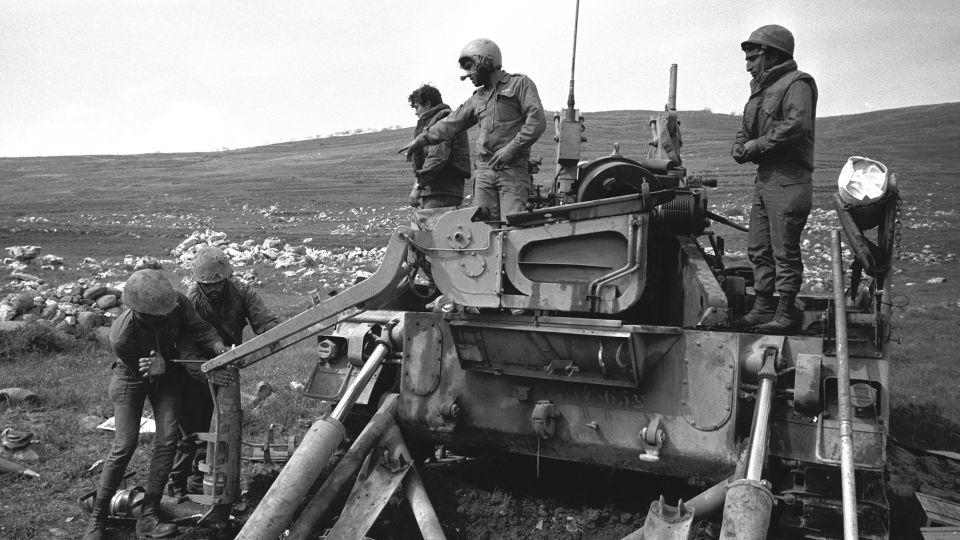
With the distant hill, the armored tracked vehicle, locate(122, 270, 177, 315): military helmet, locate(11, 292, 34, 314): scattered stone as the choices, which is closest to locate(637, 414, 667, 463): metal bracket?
the armored tracked vehicle

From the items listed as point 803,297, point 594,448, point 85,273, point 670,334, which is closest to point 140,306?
point 594,448

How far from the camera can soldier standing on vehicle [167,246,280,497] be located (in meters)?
6.89

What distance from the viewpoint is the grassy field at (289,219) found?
27.7 feet

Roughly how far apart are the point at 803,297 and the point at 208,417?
534cm

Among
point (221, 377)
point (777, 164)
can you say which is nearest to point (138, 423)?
point (221, 377)

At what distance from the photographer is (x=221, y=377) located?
591 cm

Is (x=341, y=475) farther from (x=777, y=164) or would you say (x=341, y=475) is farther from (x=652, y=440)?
(x=777, y=164)

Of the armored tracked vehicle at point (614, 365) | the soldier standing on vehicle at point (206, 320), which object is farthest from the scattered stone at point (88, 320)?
the armored tracked vehicle at point (614, 365)

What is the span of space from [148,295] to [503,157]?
2.95m

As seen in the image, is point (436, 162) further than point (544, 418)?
Yes

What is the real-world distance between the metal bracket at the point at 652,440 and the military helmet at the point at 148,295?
12.0ft

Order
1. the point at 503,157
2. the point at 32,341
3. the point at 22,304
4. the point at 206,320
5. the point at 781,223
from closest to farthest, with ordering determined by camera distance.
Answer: the point at 781,223, the point at 503,157, the point at 206,320, the point at 32,341, the point at 22,304

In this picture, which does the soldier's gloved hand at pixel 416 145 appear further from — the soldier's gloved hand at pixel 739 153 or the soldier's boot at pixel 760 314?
the soldier's boot at pixel 760 314

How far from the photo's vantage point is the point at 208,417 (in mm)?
7188
